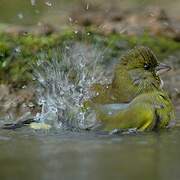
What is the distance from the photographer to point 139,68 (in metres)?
8.03

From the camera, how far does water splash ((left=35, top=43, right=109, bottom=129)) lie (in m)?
7.68

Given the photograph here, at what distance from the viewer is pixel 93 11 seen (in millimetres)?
12391

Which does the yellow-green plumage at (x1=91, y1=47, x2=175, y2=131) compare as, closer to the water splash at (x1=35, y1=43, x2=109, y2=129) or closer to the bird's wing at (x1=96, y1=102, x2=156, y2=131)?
the bird's wing at (x1=96, y1=102, x2=156, y2=131)

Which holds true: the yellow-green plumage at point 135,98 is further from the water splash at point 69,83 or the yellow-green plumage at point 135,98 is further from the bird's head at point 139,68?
the water splash at point 69,83

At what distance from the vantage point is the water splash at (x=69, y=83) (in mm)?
7677

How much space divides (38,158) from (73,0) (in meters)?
7.83

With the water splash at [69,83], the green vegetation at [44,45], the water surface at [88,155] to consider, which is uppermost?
the green vegetation at [44,45]

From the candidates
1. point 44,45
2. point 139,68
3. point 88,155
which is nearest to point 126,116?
point 139,68

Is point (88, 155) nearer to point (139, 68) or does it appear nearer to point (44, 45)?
point (139, 68)

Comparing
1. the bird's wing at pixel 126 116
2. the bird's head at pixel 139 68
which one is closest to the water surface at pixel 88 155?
the bird's wing at pixel 126 116

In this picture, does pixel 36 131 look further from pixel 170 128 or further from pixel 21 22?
pixel 21 22

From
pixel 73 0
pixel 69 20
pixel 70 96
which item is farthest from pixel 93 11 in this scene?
pixel 70 96

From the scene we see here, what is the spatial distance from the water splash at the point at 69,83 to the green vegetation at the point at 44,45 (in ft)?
0.87

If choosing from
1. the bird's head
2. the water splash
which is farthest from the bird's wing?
the bird's head
